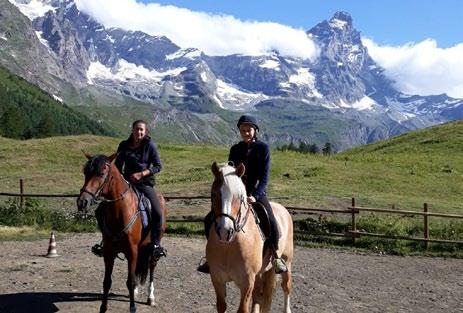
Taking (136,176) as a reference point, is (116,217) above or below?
below

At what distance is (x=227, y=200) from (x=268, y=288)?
3.01 m

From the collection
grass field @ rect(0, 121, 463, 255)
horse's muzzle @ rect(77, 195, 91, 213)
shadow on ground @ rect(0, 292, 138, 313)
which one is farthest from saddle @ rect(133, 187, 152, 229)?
grass field @ rect(0, 121, 463, 255)

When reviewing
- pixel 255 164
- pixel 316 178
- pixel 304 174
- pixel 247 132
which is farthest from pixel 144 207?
pixel 304 174

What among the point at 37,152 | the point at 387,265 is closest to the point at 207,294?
the point at 387,265

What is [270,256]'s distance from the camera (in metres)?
9.37

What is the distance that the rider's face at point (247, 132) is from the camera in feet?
30.1

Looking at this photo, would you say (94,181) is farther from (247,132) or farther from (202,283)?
(202,283)

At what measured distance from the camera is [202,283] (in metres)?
14.3

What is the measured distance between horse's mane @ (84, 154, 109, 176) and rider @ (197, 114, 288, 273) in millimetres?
2378

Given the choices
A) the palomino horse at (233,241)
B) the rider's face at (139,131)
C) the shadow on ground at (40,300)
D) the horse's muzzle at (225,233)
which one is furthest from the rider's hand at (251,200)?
the shadow on ground at (40,300)

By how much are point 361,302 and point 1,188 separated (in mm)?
29117

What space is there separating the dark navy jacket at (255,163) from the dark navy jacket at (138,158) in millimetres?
2650

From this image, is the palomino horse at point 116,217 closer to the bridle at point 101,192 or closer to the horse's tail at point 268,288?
the bridle at point 101,192

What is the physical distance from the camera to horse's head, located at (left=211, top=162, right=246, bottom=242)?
24.3 ft
